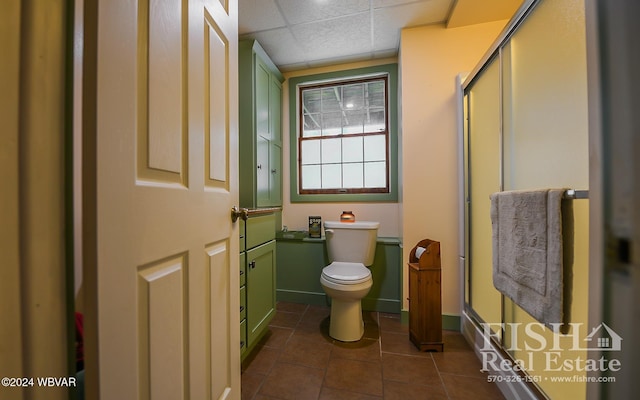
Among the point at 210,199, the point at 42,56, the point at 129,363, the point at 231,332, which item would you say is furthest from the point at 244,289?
the point at 42,56

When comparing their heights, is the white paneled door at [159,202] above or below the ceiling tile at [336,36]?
below

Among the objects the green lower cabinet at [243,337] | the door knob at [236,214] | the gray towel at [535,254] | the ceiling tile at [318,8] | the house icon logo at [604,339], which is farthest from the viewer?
the ceiling tile at [318,8]

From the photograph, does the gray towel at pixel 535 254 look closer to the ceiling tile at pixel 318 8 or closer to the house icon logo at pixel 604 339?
the house icon logo at pixel 604 339

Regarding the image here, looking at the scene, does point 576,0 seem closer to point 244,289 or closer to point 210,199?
point 210,199

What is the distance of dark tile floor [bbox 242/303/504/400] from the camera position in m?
1.17

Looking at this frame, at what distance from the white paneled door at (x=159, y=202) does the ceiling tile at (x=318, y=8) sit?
941 mm

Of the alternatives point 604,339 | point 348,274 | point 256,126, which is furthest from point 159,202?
point 256,126

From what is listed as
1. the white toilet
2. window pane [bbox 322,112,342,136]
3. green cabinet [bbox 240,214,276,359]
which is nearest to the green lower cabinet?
green cabinet [bbox 240,214,276,359]

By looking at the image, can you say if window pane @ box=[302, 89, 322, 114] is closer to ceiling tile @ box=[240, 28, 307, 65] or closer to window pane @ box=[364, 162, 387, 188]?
ceiling tile @ box=[240, 28, 307, 65]

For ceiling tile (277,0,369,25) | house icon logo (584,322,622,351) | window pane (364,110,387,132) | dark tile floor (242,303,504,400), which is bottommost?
dark tile floor (242,303,504,400)

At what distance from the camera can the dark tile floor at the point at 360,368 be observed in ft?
3.83

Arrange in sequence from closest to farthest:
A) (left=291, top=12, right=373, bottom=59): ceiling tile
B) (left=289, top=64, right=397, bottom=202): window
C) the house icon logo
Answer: the house icon logo → (left=291, top=12, right=373, bottom=59): ceiling tile → (left=289, top=64, right=397, bottom=202): window

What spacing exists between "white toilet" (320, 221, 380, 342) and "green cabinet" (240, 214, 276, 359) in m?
0.40

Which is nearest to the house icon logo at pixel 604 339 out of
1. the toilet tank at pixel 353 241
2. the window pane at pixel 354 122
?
the toilet tank at pixel 353 241
